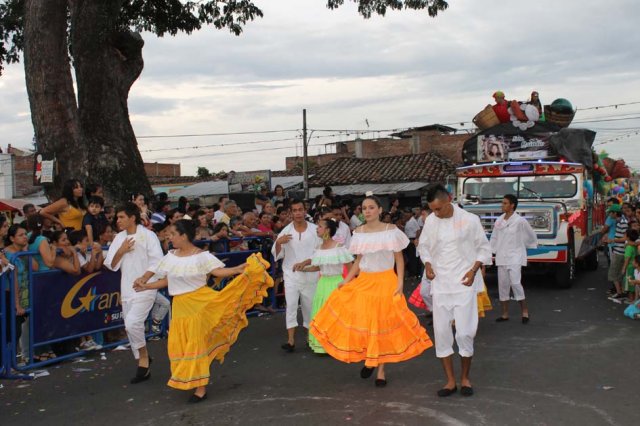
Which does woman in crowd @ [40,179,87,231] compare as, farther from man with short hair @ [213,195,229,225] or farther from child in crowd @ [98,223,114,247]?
man with short hair @ [213,195,229,225]

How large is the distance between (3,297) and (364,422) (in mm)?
4200

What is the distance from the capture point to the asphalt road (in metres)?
5.72

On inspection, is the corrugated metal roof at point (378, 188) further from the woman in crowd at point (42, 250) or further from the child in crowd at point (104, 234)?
the woman in crowd at point (42, 250)

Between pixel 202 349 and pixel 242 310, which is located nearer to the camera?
pixel 202 349

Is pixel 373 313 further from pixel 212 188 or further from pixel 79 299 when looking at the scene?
pixel 212 188

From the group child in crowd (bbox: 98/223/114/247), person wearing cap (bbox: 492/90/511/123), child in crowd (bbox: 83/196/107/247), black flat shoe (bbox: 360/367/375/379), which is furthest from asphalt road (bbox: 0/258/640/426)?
person wearing cap (bbox: 492/90/511/123)

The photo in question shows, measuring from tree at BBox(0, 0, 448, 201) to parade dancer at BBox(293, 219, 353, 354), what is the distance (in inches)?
244

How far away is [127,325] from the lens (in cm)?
714

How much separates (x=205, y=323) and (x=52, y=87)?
7.72 m

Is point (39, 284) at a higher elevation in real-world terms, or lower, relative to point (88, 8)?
lower

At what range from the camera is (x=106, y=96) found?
13.7 m

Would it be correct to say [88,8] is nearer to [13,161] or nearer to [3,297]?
[3,297]

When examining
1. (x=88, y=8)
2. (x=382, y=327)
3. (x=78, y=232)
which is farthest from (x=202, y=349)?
(x=88, y=8)

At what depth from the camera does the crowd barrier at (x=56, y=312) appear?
7418 millimetres
